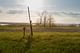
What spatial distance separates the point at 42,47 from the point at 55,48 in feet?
3.14

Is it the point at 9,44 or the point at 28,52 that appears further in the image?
the point at 9,44

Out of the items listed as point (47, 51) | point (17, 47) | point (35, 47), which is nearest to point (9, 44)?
point (17, 47)

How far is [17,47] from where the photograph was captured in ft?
52.2

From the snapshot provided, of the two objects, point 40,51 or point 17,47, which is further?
point 17,47

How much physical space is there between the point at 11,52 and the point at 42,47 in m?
2.36

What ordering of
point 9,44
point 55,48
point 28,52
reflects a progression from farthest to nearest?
point 9,44, point 55,48, point 28,52

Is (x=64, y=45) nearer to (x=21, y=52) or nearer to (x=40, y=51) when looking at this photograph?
(x=40, y=51)

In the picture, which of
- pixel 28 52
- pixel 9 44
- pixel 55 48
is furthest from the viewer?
pixel 9 44

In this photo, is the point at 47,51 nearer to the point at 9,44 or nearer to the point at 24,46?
the point at 24,46

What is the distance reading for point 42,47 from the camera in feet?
51.8

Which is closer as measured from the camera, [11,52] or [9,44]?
[11,52]

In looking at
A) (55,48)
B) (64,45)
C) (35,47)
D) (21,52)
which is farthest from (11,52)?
(64,45)

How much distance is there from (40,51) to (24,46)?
1.66 metres

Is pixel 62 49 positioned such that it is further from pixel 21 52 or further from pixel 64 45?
pixel 21 52
